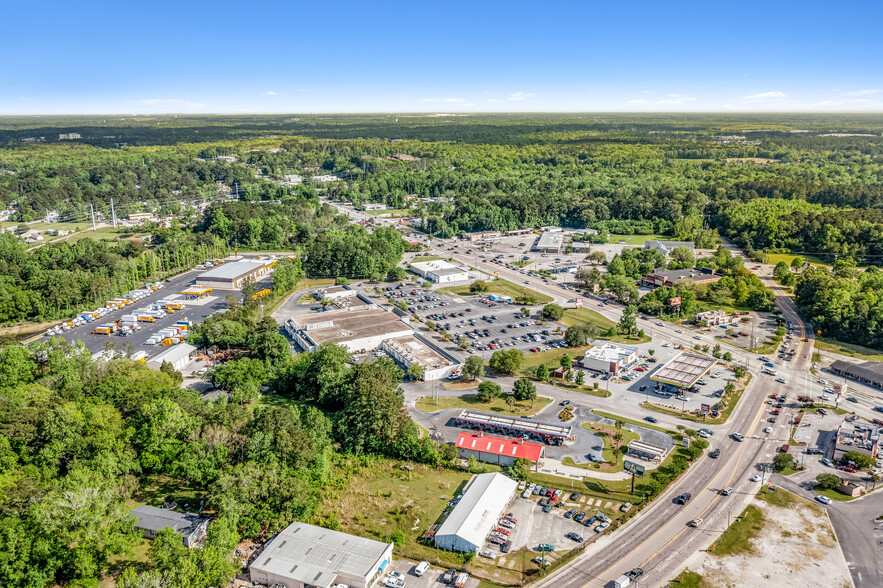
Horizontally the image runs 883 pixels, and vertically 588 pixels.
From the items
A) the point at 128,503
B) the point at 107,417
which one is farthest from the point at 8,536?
the point at 107,417

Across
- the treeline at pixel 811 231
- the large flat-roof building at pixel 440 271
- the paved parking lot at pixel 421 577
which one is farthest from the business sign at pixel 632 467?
the treeline at pixel 811 231

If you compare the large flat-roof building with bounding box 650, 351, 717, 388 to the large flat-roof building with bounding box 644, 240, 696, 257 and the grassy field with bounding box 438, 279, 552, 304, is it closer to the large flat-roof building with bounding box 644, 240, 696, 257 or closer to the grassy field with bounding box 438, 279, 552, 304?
the grassy field with bounding box 438, 279, 552, 304

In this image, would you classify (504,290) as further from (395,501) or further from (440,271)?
(395,501)

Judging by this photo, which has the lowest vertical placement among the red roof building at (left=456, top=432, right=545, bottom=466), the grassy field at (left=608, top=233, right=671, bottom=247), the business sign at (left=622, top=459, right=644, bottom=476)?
the business sign at (left=622, top=459, right=644, bottom=476)

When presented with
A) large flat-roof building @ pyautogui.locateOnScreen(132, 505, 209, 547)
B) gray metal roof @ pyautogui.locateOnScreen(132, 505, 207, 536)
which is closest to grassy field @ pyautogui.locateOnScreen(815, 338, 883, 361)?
large flat-roof building @ pyautogui.locateOnScreen(132, 505, 209, 547)

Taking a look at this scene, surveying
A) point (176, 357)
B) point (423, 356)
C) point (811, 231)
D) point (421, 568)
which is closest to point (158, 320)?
point (176, 357)

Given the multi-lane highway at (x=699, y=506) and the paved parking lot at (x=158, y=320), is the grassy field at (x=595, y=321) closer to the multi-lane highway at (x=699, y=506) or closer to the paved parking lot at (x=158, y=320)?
the multi-lane highway at (x=699, y=506)

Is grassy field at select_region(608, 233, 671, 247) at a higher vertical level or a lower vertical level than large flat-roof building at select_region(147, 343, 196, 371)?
higher

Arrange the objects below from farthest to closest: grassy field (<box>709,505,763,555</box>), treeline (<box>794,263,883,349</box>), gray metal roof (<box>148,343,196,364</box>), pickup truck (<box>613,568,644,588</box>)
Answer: treeline (<box>794,263,883,349</box>) < gray metal roof (<box>148,343,196,364</box>) < grassy field (<box>709,505,763,555</box>) < pickup truck (<box>613,568,644,588</box>)
